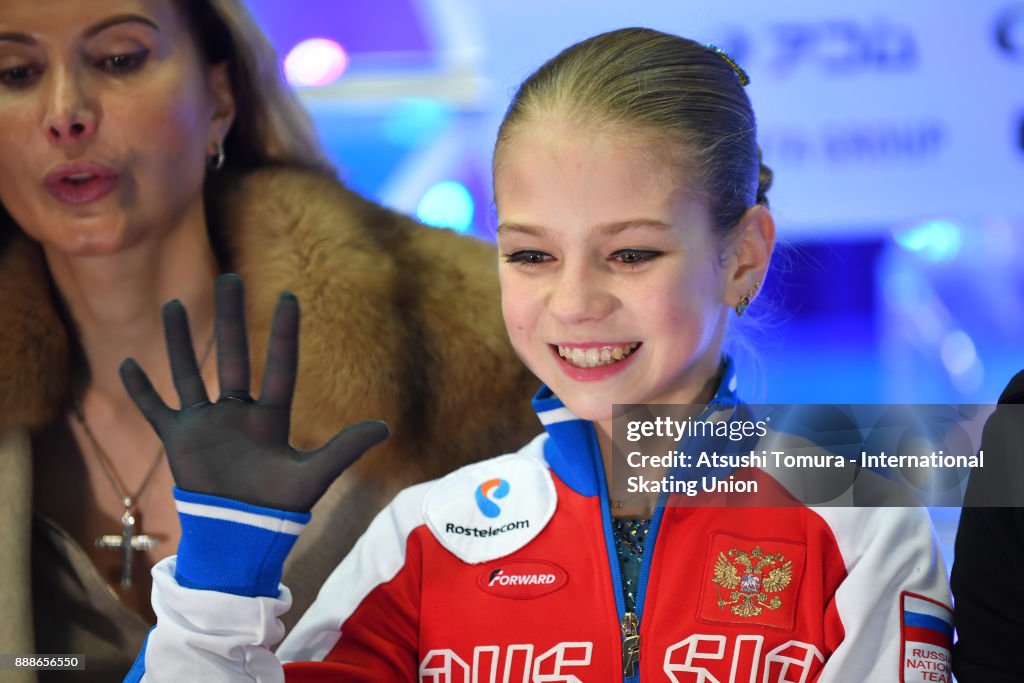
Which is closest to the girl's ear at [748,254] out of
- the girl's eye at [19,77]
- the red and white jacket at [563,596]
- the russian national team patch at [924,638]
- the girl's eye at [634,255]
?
the girl's eye at [634,255]

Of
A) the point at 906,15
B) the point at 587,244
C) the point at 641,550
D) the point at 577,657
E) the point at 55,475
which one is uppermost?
the point at 906,15

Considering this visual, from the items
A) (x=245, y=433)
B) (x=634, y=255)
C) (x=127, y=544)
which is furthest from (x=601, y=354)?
(x=127, y=544)

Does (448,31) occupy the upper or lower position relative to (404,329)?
upper

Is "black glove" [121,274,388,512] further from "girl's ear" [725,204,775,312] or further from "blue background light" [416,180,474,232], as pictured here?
"blue background light" [416,180,474,232]

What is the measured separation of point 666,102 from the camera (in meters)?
1.16

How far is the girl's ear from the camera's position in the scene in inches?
47.4

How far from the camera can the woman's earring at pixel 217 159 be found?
168cm

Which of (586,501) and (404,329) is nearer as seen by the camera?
(586,501)

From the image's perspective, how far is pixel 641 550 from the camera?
1.18 m

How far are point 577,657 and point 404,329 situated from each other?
0.58m

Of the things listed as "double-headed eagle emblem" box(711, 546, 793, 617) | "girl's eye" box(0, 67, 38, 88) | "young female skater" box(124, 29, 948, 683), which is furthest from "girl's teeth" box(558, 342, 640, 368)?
"girl's eye" box(0, 67, 38, 88)

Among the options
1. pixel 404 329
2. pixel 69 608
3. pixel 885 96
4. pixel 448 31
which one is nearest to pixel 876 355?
pixel 885 96

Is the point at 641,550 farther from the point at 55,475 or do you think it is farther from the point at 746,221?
the point at 55,475

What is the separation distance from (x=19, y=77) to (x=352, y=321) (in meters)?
0.52
